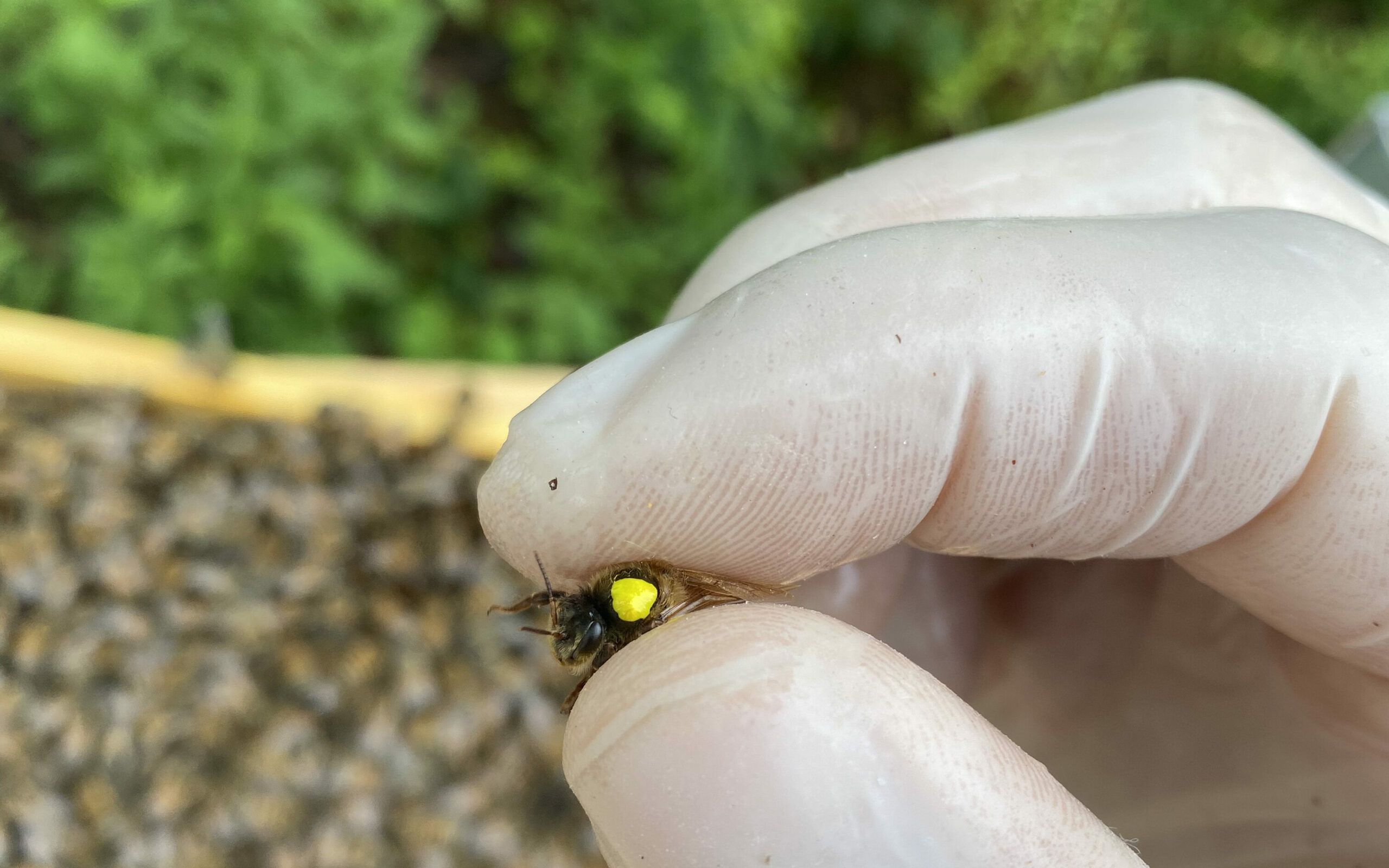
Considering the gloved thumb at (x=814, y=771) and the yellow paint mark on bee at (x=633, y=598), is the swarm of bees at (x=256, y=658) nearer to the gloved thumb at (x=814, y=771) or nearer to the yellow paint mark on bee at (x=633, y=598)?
the yellow paint mark on bee at (x=633, y=598)

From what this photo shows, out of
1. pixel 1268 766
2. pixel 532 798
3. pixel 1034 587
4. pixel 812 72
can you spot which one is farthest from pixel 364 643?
pixel 812 72

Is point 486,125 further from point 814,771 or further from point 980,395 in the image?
point 814,771

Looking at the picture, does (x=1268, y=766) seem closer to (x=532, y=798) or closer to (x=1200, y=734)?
(x=1200, y=734)

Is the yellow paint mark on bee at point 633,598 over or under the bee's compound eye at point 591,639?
over

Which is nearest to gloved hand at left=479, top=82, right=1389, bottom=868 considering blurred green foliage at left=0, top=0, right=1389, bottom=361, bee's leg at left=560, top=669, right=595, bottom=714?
bee's leg at left=560, top=669, right=595, bottom=714

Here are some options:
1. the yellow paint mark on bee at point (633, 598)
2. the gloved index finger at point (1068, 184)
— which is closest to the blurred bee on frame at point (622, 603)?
the yellow paint mark on bee at point (633, 598)

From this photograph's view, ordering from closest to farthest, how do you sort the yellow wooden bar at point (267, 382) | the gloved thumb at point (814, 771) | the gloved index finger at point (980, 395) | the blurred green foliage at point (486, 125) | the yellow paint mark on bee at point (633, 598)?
the gloved thumb at point (814, 771)
the gloved index finger at point (980, 395)
the yellow paint mark on bee at point (633, 598)
the yellow wooden bar at point (267, 382)
the blurred green foliage at point (486, 125)
